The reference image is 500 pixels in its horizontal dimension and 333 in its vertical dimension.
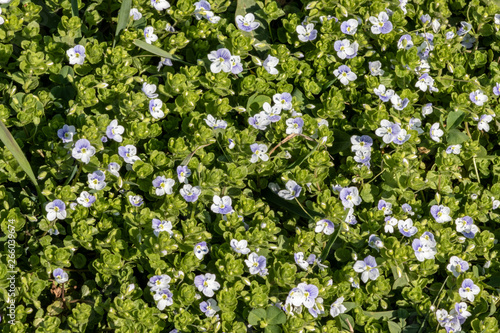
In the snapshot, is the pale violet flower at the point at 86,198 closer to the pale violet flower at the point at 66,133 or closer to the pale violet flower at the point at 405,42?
the pale violet flower at the point at 66,133

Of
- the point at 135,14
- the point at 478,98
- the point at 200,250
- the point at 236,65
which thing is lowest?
the point at 200,250

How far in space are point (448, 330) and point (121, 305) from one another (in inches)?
68.2

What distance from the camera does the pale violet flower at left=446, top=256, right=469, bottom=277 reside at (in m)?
3.24

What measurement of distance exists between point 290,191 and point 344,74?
0.90 meters

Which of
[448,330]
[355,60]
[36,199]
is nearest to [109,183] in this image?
[36,199]

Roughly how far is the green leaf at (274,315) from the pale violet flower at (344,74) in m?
1.51

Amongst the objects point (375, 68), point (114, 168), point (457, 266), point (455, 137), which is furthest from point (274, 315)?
point (375, 68)

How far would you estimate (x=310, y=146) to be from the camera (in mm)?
3529

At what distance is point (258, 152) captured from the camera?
3.33 meters

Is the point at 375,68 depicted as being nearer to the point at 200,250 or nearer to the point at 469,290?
the point at 469,290

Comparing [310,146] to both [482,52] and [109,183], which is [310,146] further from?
[482,52]

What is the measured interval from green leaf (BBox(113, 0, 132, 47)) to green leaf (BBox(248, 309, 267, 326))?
1.85m

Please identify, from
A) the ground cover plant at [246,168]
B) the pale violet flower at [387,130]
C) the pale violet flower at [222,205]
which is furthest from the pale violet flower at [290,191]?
the pale violet flower at [387,130]

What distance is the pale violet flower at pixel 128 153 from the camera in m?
3.28
